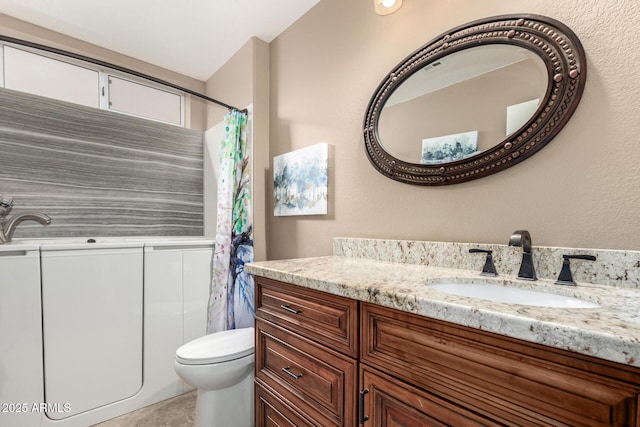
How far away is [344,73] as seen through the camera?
5.52ft

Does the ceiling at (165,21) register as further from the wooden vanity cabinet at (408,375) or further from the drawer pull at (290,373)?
the drawer pull at (290,373)

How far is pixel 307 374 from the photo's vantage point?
0.99 m

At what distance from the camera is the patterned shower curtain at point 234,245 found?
2086 mm

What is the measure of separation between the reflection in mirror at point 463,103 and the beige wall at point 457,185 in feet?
0.45

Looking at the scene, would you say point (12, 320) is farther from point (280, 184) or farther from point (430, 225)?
point (430, 225)

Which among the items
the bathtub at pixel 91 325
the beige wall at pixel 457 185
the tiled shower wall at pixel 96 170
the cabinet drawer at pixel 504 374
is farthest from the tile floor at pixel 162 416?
the cabinet drawer at pixel 504 374

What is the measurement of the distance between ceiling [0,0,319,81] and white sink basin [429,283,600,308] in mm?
1975

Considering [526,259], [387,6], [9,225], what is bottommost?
[526,259]

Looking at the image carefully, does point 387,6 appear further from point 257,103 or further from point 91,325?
point 91,325

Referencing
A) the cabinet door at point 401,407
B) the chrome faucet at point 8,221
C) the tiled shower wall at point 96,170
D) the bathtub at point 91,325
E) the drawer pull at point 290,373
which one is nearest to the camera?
the cabinet door at point 401,407

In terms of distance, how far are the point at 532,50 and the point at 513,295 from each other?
0.88 m

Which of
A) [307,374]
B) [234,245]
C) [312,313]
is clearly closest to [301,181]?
[234,245]

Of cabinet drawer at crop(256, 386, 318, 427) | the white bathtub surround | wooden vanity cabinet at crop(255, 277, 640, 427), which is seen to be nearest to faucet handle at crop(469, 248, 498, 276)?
the white bathtub surround

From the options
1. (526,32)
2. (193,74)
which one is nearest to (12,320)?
(193,74)
